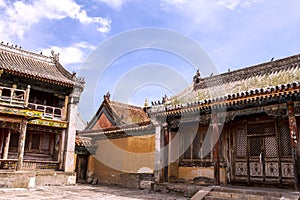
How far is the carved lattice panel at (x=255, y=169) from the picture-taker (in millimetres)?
10172

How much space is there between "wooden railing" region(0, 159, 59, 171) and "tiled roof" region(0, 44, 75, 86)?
483 centimetres

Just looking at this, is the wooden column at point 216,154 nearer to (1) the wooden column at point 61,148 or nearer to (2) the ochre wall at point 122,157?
(2) the ochre wall at point 122,157

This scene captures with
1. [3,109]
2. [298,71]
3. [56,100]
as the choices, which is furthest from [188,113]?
[56,100]

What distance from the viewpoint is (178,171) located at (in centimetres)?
1266

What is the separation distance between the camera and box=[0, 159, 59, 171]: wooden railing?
14.5 m

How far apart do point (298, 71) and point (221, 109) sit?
357 centimetres

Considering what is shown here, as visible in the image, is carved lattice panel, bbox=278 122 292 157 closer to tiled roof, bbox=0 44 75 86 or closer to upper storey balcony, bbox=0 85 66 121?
upper storey balcony, bbox=0 85 66 121

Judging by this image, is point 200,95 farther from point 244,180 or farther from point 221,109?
point 244,180

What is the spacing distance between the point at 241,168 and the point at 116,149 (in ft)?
26.9

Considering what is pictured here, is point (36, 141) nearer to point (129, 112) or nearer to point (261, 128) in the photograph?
point (129, 112)

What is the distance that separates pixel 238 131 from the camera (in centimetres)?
1116

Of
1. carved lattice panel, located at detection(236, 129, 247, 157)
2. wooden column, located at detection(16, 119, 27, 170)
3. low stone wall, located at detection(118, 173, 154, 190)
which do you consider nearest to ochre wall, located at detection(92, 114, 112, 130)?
low stone wall, located at detection(118, 173, 154, 190)

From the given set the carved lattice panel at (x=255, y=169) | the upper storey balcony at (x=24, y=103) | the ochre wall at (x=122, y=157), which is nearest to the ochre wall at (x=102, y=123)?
the ochre wall at (x=122, y=157)

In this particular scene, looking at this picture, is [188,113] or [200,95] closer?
[188,113]
